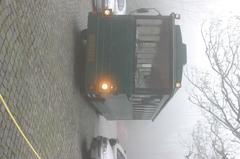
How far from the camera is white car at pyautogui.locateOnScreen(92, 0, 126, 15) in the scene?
832 cm

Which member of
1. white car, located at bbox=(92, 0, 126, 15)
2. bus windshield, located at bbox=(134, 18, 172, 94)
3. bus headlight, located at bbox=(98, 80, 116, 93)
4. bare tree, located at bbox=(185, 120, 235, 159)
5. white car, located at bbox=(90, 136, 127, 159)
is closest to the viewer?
bus windshield, located at bbox=(134, 18, 172, 94)

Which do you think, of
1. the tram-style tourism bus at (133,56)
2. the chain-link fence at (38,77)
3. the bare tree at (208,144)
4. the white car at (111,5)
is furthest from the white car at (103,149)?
the bare tree at (208,144)

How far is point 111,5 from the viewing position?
890cm

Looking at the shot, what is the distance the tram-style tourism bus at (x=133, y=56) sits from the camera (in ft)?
19.5

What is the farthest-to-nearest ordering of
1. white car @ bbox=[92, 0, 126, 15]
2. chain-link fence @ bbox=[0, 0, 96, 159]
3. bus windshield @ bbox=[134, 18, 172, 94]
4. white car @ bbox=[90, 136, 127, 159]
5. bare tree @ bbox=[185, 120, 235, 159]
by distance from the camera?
bare tree @ bbox=[185, 120, 235, 159], white car @ bbox=[92, 0, 126, 15], white car @ bbox=[90, 136, 127, 159], bus windshield @ bbox=[134, 18, 172, 94], chain-link fence @ bbox=[0, 0, 96, 159]

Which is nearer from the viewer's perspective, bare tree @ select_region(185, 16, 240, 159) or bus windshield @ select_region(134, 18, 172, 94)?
bus windshield @ select_region(134, 18, 172, 94)

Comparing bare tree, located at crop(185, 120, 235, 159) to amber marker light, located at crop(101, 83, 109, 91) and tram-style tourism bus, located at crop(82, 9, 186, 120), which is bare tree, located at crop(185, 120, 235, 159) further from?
amber marker light, located at crop(101, 83, 109, 91)

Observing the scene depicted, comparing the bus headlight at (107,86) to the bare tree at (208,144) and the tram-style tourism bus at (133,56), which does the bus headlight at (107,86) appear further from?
the bare tree at (208,144)

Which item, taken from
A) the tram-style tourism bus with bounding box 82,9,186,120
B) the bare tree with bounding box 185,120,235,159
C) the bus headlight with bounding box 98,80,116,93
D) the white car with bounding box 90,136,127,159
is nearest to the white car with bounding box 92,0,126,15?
the tram-style tourism bus with bounding box 82,9,186,120

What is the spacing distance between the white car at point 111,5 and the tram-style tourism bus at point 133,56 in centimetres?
170

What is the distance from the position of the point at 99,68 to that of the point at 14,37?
2542 mm

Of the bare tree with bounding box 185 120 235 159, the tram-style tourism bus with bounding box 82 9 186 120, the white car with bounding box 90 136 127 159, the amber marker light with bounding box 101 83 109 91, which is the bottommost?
the bare tree with bounding box 185 120 235 159

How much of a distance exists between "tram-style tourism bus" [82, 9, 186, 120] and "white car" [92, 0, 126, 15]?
1699 millimetres

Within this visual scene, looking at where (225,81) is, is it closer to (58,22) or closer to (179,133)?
(179,133)
